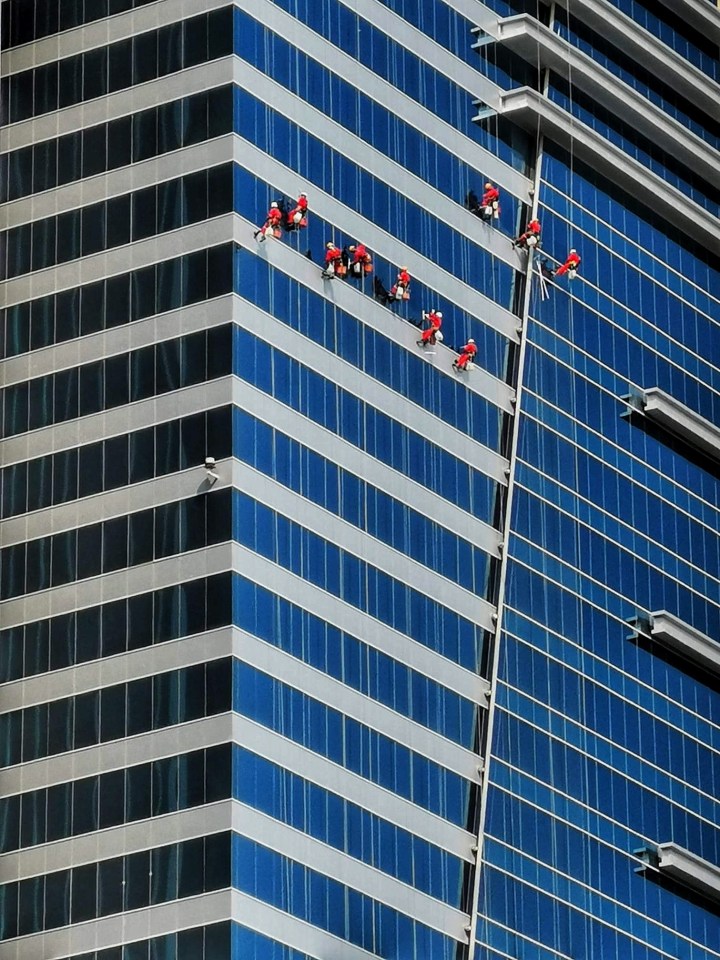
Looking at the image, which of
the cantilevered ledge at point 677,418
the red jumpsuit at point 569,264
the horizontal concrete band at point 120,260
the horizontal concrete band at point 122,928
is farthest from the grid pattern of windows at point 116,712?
the cantilevered ledge at point 677,418

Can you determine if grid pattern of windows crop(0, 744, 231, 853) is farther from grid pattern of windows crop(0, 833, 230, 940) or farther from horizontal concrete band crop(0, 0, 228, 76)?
horizontal concrete band crop(0, 0, 228, 76)

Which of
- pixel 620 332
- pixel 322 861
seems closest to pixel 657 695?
pixel 620 332

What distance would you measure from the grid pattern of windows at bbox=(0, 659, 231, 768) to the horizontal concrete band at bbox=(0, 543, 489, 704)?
3812mm

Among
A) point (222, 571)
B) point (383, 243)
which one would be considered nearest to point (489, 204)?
point (383, 243)

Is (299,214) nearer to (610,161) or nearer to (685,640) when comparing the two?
(610,161)

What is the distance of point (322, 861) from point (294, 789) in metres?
3.03

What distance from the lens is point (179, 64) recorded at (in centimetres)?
Answer: 13775

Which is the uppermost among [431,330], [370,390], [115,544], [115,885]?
[431,330]

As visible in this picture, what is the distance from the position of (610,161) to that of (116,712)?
144 ft

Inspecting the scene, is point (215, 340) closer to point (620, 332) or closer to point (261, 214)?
point (261, 214)

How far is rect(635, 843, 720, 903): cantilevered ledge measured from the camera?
15000cm

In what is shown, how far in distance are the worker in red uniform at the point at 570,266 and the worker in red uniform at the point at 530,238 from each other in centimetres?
188

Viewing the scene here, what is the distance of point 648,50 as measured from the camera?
163 m

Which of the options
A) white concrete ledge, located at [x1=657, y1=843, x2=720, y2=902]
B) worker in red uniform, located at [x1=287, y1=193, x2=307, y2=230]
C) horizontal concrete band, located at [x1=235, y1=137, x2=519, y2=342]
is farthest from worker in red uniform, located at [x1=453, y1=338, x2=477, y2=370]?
white concrete ledge, located at [x1=657, y1=843, x2=720, y2=902]
